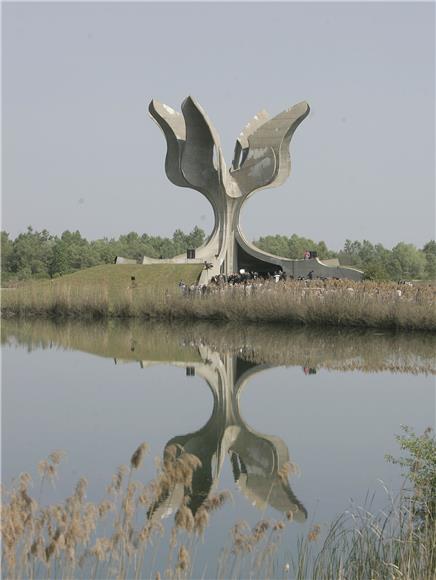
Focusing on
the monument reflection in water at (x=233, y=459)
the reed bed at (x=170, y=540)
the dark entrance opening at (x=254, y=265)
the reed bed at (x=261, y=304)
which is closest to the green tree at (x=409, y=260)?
the dark entrance opening at (x=254, y=265)

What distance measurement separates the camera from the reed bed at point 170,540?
2.80 m

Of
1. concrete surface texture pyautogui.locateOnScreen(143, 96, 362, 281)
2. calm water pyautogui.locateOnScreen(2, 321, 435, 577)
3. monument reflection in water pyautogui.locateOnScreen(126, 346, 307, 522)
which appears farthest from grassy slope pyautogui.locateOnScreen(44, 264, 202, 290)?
monument reflection in water pyautogui.locateOnScreen(126, 346, 307, 522)

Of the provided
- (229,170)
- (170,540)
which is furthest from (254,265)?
(170,540)

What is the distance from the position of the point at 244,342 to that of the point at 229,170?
16.9m

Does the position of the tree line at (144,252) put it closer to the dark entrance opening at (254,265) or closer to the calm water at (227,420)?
the dark entrance opening at (254,265)

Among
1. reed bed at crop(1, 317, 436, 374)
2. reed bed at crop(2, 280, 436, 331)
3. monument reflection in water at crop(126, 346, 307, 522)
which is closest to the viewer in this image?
monument reflection in water at crop(126, 346, 307, 522)

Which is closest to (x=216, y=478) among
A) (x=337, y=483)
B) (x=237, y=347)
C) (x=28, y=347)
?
(x=337, y=483)

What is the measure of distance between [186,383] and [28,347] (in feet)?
15.9

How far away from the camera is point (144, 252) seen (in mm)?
62781

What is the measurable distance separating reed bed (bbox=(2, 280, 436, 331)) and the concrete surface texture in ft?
26.1

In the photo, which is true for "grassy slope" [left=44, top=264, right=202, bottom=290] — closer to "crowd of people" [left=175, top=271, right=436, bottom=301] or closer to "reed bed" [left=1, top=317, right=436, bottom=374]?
"crowd of people" [left=175, top=271, right=436, bottom=301]

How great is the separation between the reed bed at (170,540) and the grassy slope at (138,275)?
20.6 m

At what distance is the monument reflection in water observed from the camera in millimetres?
4902

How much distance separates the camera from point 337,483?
5750 mm
